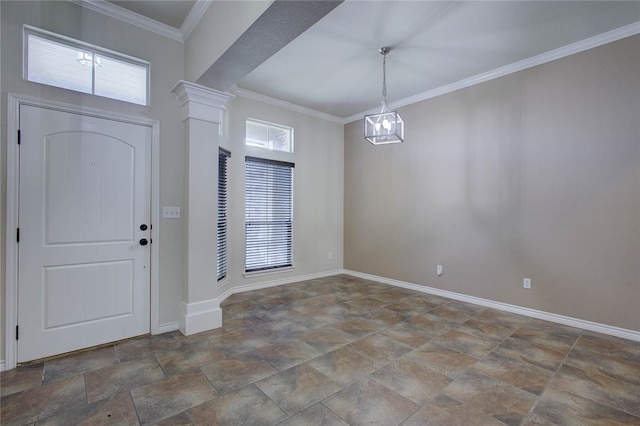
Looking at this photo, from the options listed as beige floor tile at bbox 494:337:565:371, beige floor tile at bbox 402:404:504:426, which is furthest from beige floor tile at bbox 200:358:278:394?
beige floor tile at bbox 494:337:565:371

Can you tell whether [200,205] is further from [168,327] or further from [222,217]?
[168,327]

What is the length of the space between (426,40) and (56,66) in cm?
348

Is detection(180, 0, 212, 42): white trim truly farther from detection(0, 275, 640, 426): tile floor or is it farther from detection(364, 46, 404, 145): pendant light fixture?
detection(0, 275, 640, 426): tile floor

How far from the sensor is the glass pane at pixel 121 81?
9.05 ft

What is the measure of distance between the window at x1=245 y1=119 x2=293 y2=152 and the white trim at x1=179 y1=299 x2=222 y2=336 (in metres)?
2.55

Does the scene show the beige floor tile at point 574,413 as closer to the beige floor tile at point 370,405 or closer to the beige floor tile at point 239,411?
the beige floor tile at point 370,405

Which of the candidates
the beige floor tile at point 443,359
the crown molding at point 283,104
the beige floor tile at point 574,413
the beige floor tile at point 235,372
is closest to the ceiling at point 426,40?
the crown molding at point 283,104

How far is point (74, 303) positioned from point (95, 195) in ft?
3.19

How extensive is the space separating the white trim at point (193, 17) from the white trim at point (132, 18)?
0.31 feet

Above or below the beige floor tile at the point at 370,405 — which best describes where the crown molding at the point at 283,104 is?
above

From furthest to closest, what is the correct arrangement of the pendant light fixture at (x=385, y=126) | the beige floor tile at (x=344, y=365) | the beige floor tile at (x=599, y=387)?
the pendant light fixture at (x=385, y=126) → the beige floor tile at (x=344, y=365) → the beige floor tile at (x=599, y=387)

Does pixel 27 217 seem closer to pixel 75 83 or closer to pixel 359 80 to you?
pixel 75 83

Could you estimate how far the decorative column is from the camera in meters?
3.05

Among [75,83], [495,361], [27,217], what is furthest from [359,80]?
[27,217]
